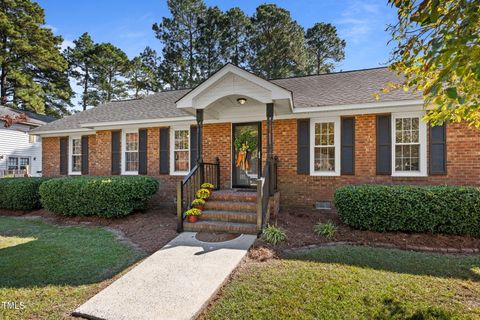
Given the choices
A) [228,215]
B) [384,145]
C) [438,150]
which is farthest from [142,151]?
[438,150]

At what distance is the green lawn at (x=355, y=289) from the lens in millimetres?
3067

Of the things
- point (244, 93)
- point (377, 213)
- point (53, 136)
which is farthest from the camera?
point (53, 136)

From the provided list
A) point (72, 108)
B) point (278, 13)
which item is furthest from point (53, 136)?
point (72, 108)

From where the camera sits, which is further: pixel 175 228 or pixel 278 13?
pixel 278 13

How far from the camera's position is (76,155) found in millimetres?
11703

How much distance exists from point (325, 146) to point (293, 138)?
39.8 inches

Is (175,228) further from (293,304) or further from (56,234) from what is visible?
(293,304)

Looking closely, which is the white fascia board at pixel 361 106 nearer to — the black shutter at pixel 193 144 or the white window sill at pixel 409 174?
the white window sill at pixel 409 174

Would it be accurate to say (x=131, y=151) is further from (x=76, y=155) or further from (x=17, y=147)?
(x=17, y=147)

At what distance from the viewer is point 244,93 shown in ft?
22.3

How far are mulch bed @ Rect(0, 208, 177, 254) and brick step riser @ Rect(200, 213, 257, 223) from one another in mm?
871

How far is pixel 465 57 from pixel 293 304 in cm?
323

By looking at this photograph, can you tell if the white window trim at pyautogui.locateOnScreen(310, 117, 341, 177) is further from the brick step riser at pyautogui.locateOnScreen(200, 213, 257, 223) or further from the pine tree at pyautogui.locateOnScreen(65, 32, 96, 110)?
the pine tree at pyautogui.locateOnScreen(65, 32, 96, 110)

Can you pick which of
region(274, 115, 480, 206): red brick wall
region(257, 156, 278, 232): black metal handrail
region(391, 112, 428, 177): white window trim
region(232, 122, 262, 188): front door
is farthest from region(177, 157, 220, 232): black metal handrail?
region(391, 112, 428, 177): white window trim
